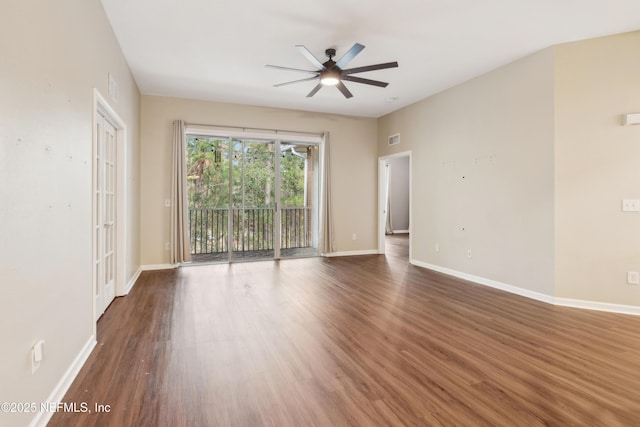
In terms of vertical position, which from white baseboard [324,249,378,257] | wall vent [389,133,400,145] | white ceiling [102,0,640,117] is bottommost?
white baseboard [324,249,378,257]

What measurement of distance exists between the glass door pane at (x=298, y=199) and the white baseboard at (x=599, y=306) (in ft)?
14.3

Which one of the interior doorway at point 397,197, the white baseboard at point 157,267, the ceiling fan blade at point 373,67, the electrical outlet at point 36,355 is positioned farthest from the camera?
the interior doorway at point 397,197

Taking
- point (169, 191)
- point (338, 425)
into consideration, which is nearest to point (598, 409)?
point (338, 425)

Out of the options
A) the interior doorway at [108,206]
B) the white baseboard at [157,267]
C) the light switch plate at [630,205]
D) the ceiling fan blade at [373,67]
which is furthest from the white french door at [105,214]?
the light switch plate at [630,205]

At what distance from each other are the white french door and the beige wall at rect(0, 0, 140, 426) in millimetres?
722

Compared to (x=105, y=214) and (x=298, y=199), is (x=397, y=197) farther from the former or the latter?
(x=105, y=214)

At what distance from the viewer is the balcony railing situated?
612 cm

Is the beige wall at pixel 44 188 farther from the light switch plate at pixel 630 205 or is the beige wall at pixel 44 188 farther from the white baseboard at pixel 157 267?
the light switch plate at pixel 630 205

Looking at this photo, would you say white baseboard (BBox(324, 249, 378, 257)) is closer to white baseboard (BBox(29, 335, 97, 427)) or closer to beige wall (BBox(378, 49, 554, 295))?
beige wall (BBox(378, 49, 554, 295))

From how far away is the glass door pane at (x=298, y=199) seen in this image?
6621 mm

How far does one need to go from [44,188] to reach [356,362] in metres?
2.28

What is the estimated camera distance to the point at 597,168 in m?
3.52

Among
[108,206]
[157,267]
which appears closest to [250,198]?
[157,267]

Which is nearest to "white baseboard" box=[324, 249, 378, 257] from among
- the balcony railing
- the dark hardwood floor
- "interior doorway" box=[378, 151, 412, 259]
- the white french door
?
the balcony railing
